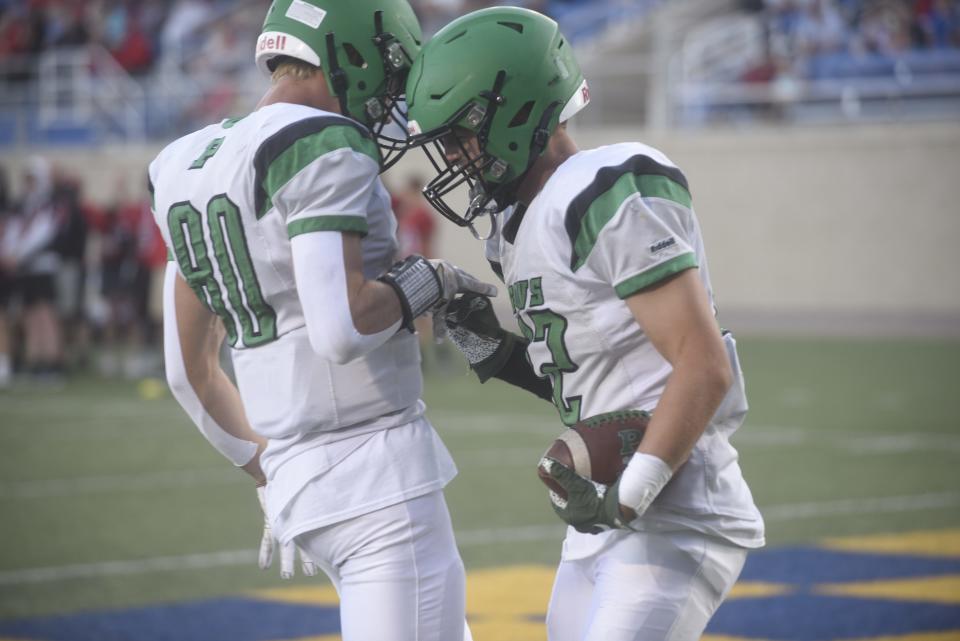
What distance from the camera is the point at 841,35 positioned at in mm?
18312

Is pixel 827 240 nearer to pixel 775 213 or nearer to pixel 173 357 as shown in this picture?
pixel 775 213

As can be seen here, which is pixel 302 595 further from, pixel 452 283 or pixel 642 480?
pixel 642 480

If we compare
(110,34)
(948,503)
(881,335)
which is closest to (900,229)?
(881,335)

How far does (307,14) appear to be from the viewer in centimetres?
310

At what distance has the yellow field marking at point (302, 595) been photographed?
6.13 metres

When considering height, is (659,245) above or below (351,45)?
below

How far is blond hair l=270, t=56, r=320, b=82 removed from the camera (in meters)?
3.13

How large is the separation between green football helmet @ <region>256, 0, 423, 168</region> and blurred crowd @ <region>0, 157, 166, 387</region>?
38.0 ft

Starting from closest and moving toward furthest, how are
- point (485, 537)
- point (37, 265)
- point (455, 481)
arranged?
point (485, 537)
point (455, 481)
point (37, 265)

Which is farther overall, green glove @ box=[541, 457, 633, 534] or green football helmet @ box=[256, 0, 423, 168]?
green football helmet @ box=[256, 0, 423, 168]

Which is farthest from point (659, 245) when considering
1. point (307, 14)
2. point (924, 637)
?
point (924, 637)

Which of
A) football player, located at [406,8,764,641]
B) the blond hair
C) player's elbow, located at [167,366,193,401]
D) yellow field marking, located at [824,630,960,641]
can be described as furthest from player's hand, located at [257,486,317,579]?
yellow field marking, located at [824,630,960,641]

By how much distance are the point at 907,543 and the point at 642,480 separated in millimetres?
4361

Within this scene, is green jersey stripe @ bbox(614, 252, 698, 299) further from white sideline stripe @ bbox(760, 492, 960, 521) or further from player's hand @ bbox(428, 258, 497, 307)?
white sideline stripe @ bbox(760, 492, 960, 521)
